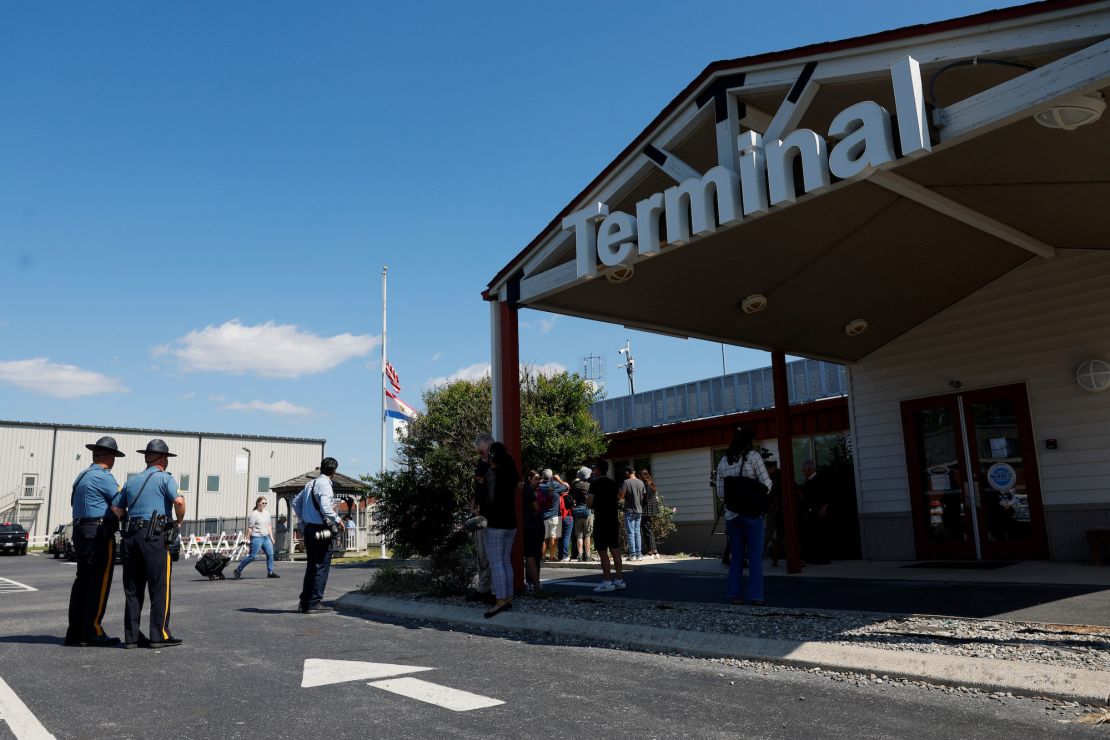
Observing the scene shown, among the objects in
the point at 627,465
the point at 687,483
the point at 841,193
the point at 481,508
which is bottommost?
the point at 481,508

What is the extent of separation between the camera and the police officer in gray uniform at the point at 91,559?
23.1 feet

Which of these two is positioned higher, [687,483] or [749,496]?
[687,483]

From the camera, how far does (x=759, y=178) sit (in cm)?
694

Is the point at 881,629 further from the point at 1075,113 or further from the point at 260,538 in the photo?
the point at 260,538

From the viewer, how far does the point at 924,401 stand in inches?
503

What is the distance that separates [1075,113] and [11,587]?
18.3 metres

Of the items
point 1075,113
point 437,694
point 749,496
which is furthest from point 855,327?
point 437,694

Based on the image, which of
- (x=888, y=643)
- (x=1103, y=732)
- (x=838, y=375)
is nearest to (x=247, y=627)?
(x=888, y=643)

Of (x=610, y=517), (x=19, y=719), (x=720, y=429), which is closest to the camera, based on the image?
(x=19, y=719)

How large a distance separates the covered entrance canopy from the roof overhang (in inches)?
0.9

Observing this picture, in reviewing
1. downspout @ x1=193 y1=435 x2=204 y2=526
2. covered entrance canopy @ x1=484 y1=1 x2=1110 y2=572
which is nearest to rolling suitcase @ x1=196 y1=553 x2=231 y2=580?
covered entrance canopy @ x1=484 y1=1 x2=1110 y2=572

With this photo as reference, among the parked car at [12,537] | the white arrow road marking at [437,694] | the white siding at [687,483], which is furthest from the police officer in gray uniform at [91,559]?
the parked car at [12,537]

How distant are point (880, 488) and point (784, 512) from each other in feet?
7.10

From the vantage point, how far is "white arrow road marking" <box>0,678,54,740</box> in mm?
4008
